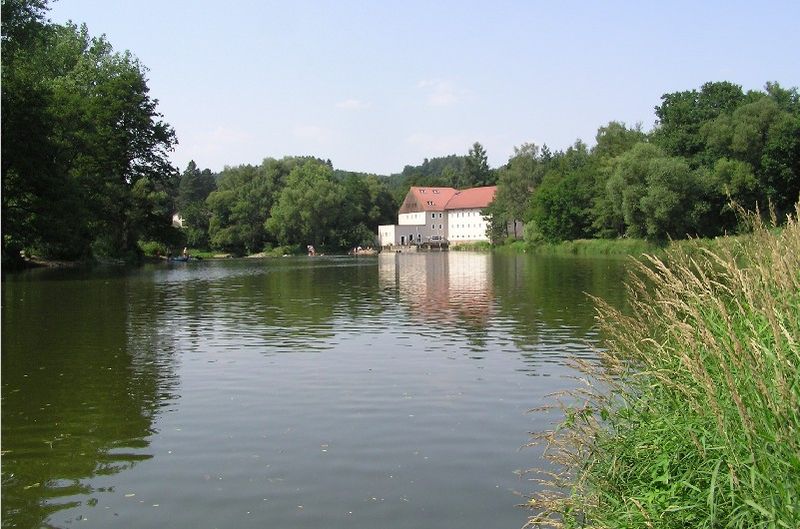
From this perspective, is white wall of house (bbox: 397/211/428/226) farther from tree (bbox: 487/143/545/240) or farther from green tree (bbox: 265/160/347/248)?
tree (bbox: 487/143/545/240)

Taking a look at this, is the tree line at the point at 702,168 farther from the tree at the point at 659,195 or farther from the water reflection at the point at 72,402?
the water reflection at the point at 72,402

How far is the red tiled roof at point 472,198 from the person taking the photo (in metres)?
148

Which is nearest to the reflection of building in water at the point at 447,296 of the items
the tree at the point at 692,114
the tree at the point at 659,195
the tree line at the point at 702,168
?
the tree line at the point at 702,168

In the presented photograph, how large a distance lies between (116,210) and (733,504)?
6548cm

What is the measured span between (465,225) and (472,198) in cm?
535

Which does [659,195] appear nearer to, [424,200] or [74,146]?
[74,146]

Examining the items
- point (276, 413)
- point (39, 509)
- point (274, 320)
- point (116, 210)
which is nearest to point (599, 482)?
point (39, 509)

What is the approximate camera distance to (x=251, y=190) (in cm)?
12606

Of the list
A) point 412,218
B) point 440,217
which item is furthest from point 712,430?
point 440,217

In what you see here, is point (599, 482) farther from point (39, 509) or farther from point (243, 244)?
point (243, 244)

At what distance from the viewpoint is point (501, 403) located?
1187cm

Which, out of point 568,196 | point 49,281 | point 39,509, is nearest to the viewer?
point 39,509

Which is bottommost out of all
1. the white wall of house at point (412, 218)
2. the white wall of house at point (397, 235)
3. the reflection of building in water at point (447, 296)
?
the reflection of building in water at point (447, 296)

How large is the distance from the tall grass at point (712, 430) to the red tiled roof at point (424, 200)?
148 m
